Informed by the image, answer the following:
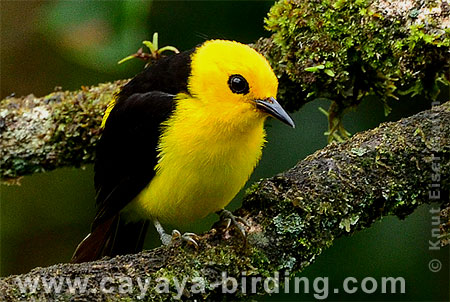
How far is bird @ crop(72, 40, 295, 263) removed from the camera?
10.4 feet

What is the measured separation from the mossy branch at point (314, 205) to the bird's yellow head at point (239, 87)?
32 centimetres

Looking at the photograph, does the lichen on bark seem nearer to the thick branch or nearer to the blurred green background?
the thick branch

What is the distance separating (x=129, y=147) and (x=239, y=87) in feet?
2.01

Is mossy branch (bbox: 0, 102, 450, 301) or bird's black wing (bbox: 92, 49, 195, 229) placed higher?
bird's black wing (bbox: 92, 49, 195, 229)

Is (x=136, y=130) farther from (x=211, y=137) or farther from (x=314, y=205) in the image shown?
(x=314, y=205)

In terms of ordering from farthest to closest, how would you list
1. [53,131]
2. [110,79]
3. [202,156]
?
[110,79]
[53,131]
[202,156]

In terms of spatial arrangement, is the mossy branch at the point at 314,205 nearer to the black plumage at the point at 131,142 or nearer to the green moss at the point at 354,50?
the green moss at the point at 354,50

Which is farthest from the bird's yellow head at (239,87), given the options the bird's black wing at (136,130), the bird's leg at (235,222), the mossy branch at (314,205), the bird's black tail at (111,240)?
the bird's black tail at (111,240)

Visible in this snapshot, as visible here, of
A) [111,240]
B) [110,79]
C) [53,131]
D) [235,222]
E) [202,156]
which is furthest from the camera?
[110,79]

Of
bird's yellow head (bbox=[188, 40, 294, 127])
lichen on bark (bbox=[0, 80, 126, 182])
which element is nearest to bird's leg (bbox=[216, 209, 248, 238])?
bird's yellow head (bbox=[188, 40, 294, 127])

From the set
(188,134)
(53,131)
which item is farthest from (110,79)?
(188,134)

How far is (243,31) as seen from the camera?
4453mm

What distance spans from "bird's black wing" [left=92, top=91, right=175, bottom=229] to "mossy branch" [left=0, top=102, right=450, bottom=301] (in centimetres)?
55

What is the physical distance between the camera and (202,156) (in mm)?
3154
